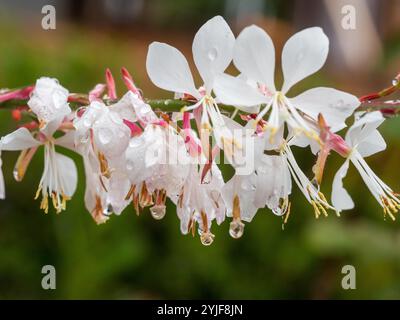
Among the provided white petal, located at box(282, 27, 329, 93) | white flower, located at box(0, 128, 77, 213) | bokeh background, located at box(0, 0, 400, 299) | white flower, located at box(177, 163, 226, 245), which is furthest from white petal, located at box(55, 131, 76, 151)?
bokeh background, located at box(0, 0, 400, 299)

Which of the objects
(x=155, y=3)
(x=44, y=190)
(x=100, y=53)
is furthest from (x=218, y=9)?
(x=44, y=190)

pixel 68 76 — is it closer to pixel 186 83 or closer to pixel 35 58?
pixel 35 58

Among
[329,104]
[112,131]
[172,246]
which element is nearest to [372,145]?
[329,104]

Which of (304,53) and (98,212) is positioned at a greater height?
(304,53)

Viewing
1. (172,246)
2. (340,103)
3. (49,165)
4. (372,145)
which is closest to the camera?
(340,103)

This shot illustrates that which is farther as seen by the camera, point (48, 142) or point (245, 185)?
point (48, 142)

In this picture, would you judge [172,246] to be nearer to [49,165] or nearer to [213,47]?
[49,165]

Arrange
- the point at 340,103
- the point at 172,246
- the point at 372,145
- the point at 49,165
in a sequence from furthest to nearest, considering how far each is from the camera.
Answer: the point at 172,246, the point at 49,165, the point at 372,145, the point at 340,103

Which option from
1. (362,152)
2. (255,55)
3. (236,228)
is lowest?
(236,228)
